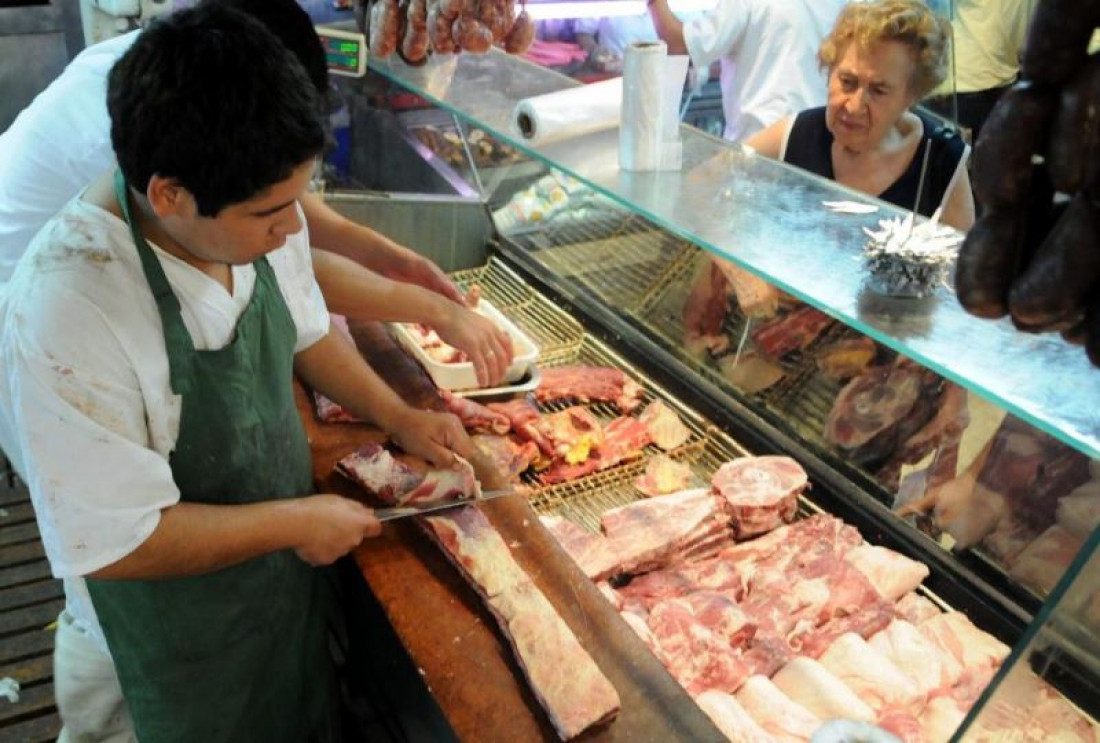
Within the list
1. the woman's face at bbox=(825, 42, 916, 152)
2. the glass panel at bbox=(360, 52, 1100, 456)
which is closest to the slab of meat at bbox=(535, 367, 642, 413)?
the glass panel at bbox=(360, 52, 1100, 456)

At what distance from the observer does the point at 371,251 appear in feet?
12.3

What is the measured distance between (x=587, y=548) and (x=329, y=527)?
2.68 feet

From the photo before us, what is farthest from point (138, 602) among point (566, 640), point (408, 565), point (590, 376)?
point (590, 376)

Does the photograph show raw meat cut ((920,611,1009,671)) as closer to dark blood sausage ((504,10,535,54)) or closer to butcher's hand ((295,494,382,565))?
butcher's hand ((295,494,382,565))

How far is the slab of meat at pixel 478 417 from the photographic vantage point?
3.28 metres

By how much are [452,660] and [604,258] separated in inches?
89.8

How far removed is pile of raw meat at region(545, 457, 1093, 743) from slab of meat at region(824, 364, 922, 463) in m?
0.21

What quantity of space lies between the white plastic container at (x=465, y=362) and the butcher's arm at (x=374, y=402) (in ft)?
1.17

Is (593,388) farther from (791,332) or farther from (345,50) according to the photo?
(345,50)

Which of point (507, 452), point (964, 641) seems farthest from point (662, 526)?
point (964, 641)

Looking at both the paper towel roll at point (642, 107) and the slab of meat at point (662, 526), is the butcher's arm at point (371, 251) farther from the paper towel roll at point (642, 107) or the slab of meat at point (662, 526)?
the slab of meat at point (662, 526)

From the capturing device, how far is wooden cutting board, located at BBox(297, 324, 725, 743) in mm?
2107

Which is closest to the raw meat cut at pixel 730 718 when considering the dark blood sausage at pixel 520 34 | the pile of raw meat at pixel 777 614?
the pile of raw meat at pixel 777 614

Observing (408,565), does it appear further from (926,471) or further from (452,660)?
(926,471)
